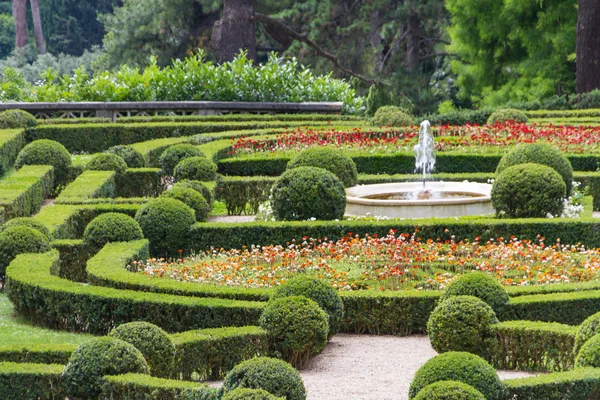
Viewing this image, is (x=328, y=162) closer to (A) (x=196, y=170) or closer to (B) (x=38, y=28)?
(A) (x=196, y=170)

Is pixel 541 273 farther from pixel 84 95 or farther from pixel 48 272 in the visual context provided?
pixel 84 95

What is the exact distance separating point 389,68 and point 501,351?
29.4m

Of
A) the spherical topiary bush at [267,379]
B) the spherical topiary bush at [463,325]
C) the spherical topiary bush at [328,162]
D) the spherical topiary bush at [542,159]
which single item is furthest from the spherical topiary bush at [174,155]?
the spherical topiary bush at [267,379]

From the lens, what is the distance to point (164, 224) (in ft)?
50.9

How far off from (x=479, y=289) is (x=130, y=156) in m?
12.0

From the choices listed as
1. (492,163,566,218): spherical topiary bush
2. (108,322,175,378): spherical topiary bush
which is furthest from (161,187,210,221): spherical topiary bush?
(108,322,175,378): spherical topiary bush

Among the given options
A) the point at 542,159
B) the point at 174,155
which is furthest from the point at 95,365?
the point at 174,155

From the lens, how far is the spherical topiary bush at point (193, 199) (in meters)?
16.8

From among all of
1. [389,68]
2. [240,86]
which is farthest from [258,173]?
[389,68]

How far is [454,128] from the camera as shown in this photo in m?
23.9

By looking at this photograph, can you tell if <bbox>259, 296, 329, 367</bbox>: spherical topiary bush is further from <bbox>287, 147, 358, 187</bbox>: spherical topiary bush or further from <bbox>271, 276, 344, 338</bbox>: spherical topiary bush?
<bbox>287, 147, 358, 187</bbox>: spherical topiary bush

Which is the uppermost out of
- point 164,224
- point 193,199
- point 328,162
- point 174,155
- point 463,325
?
point 328,162

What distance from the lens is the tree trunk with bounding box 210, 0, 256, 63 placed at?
3516 cm

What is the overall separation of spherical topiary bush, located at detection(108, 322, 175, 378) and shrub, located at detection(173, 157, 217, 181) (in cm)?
986
